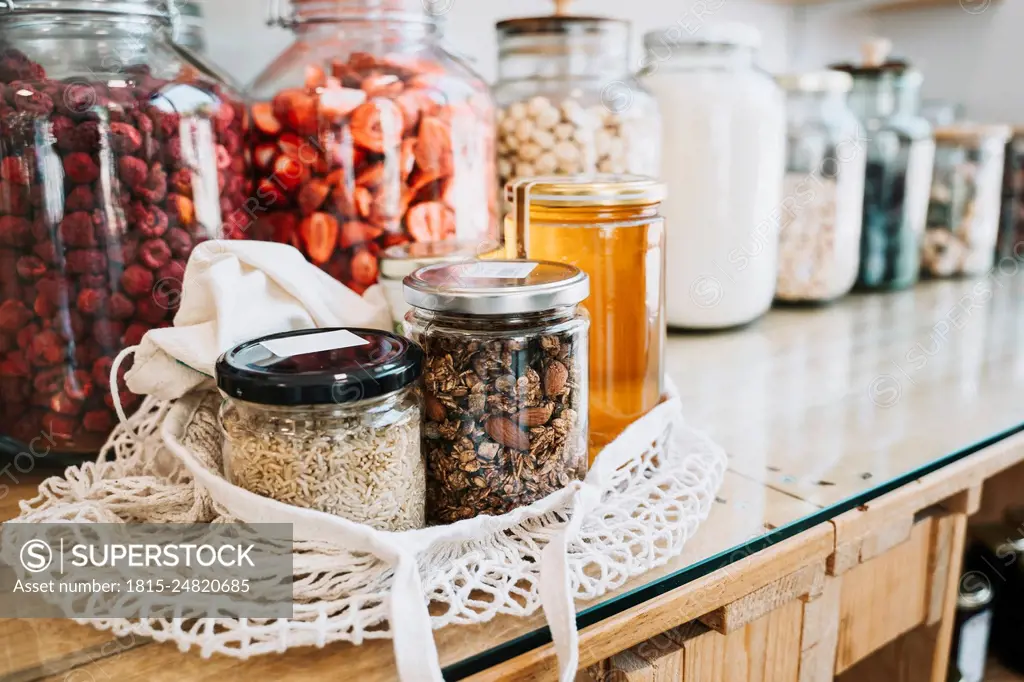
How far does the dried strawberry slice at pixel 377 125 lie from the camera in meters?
0.69

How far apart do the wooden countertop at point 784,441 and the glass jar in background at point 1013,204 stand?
17 cm

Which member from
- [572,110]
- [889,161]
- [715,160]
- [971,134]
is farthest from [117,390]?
[971,134]

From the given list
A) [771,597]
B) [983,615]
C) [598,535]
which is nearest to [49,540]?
[598,535]

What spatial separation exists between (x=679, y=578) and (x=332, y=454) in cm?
22

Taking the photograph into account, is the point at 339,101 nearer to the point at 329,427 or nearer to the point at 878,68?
the point at 329,427

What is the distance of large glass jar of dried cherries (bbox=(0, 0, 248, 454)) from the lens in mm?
583

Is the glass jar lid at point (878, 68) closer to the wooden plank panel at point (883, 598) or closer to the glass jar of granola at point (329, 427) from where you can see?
the wooden plank panel at point (883, 598)

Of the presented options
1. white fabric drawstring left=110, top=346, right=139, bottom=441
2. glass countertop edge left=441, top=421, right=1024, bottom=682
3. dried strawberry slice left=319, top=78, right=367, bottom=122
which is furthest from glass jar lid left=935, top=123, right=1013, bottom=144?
white fabric drawstring left=110, top=346, right=139, bottom=441

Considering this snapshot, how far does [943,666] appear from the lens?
2.43 ft

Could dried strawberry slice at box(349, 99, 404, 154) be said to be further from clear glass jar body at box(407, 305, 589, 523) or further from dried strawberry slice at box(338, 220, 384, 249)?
clear glass jar body at box(407, 305, 589, 523)

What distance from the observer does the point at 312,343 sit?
49 cm

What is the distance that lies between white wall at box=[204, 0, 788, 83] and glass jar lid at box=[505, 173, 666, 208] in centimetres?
31

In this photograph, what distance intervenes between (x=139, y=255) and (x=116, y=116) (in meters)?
0.10

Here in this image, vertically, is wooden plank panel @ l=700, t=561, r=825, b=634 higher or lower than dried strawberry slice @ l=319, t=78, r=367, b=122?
lower
